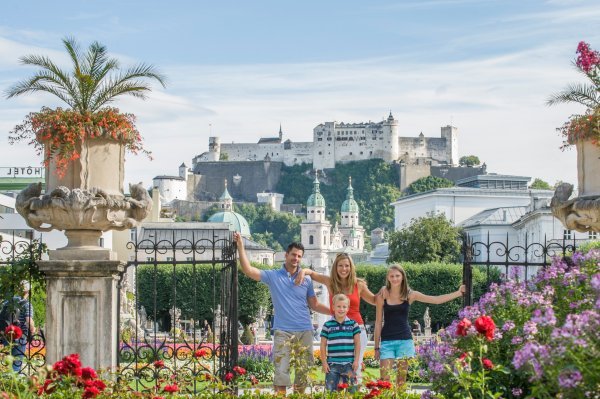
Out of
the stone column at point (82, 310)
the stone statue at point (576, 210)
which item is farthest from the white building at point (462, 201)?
the stone column at point (82, 310)

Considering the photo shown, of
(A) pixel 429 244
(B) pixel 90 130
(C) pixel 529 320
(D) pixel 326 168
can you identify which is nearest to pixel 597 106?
(C) pixel 529 320

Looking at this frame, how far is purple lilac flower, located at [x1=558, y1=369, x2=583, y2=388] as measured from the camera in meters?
6.13

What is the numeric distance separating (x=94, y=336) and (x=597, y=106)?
518 cm

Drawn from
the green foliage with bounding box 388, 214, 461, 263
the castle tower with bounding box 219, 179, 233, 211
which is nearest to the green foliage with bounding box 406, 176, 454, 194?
the castle tower with bounding box 219, 179, 233, 211

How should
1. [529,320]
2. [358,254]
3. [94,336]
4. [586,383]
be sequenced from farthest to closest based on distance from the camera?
[358,254]
[94,336]
[529,320]
[586,383]

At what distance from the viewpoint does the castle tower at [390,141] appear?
562 feet

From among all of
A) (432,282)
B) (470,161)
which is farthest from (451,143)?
(432,282)

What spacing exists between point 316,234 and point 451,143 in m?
30.1

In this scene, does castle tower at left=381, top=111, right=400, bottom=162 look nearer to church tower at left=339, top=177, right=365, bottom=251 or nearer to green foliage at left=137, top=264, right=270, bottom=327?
church tower at left=339, top=177, right=365, bottom=251

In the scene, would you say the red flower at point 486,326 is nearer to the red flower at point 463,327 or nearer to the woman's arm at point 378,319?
the red flower at point 463,327

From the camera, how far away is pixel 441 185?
500 feet

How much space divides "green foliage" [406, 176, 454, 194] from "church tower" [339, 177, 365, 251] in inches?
390

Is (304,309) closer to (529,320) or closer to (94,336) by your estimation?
(94,336)

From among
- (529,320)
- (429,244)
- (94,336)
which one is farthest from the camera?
(429,244)
